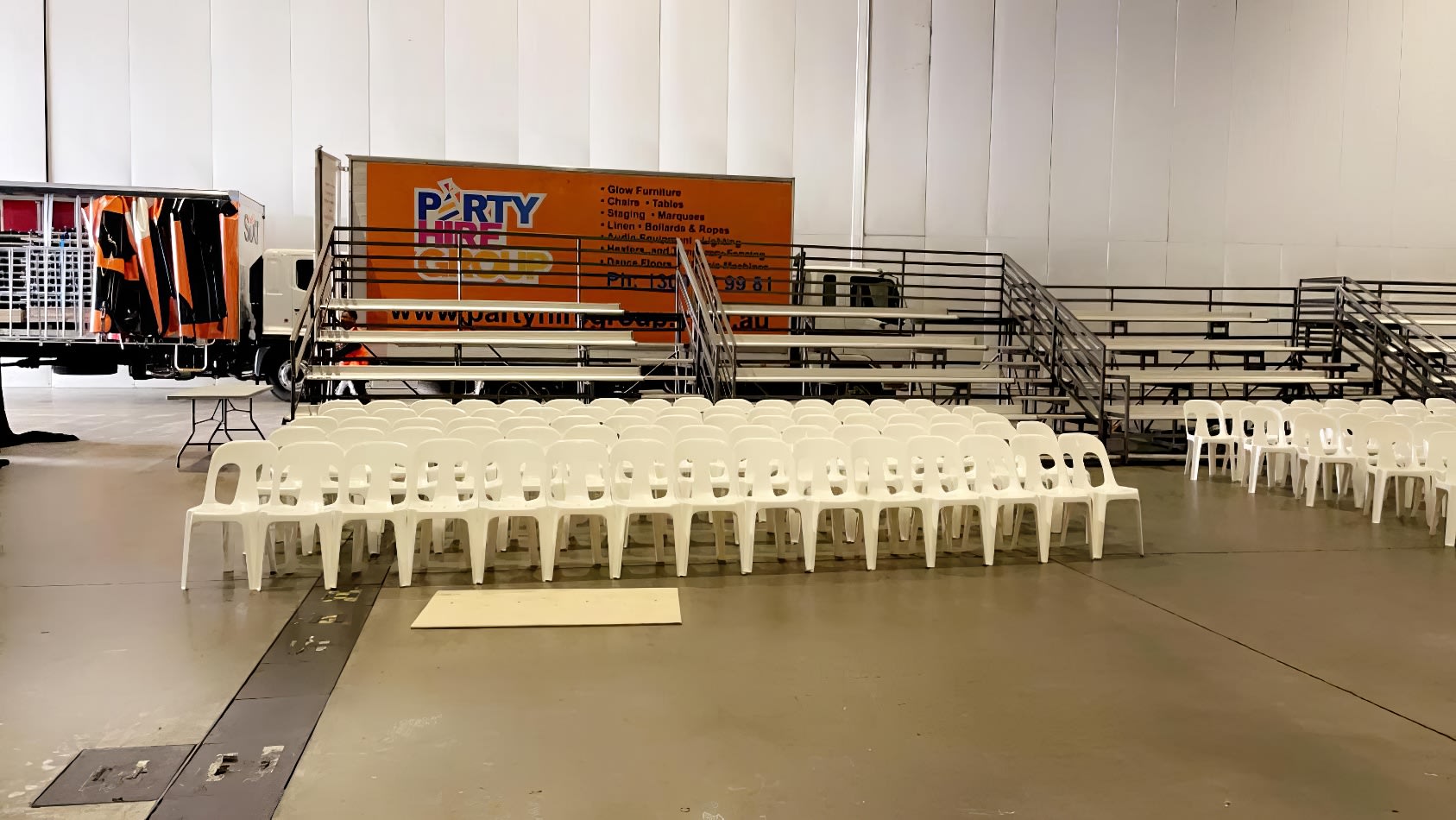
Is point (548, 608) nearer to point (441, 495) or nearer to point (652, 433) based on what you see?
point (441, 495)

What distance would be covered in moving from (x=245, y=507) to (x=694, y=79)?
12.4m

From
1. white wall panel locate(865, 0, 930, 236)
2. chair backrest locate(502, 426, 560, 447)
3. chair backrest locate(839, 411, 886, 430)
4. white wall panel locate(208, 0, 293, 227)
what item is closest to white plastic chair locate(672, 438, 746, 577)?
chair backrest locate(502, 426, 560, 447)

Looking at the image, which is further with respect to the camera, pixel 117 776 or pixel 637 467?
pixel 637 467

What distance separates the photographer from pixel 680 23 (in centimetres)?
1573

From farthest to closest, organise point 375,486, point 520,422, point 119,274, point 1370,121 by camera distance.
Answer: point 1370,121 < point 119,274 < point 520,422 < point 375,486

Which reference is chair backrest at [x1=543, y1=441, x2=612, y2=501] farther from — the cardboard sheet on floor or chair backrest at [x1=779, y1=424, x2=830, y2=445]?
chair backrest at [x1=779, y1=424, x2=830, y2=445]

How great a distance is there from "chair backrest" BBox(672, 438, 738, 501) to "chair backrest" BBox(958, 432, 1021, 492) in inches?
58.8

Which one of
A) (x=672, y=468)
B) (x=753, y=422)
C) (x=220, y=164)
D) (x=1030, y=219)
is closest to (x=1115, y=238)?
(x=1030, y=219)

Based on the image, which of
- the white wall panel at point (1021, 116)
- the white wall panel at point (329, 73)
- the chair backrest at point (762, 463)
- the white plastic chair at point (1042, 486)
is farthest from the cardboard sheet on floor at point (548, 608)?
the white wall panel at point (1021, 116)

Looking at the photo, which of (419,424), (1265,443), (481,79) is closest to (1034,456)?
(1265,443)

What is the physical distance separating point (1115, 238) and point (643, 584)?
14.0 meters

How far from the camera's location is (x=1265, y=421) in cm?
920

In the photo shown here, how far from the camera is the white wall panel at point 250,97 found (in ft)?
49.9

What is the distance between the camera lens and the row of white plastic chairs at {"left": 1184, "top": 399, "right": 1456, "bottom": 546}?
706 cm
